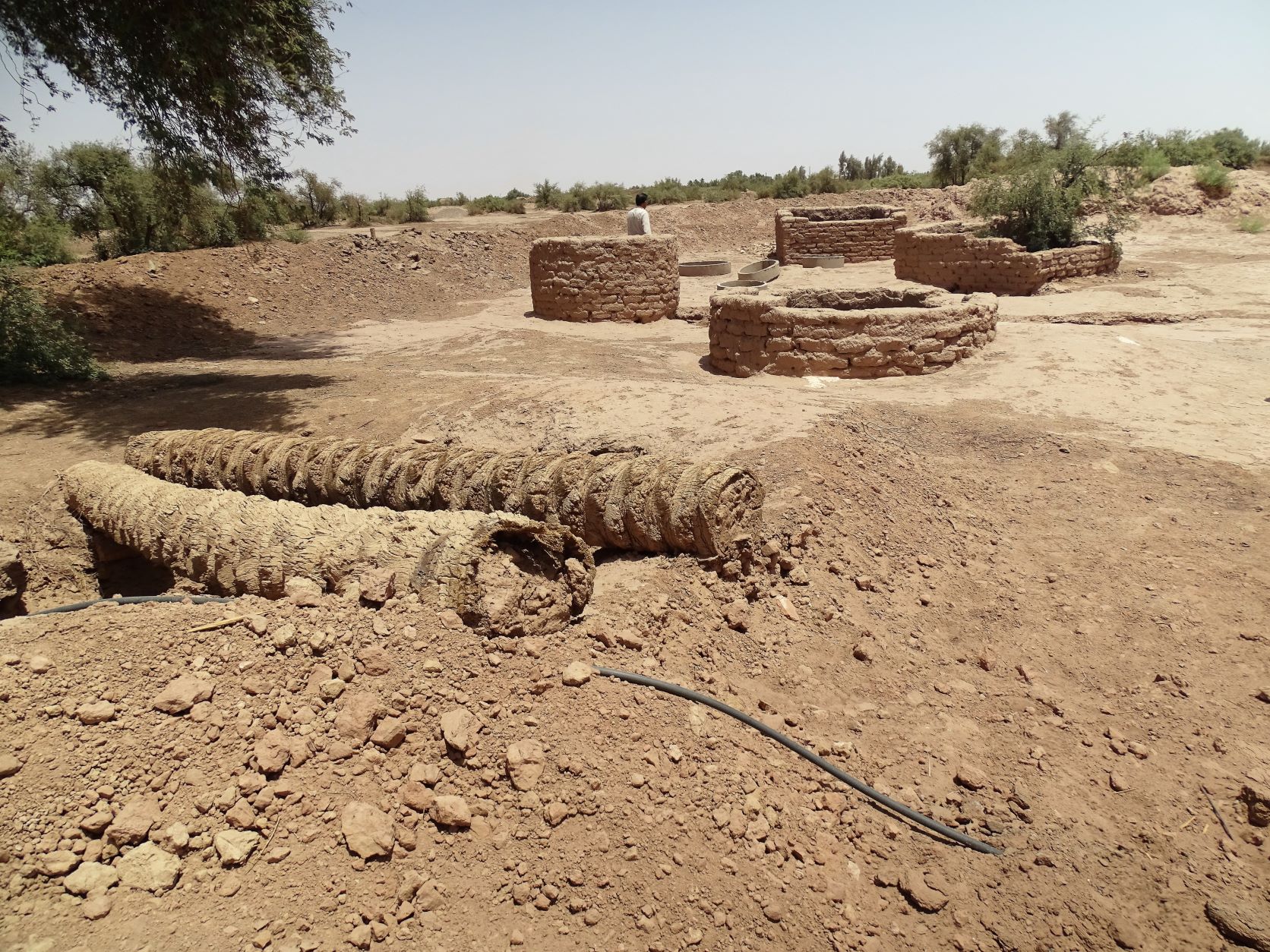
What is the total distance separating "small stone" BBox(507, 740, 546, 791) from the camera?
2871mm

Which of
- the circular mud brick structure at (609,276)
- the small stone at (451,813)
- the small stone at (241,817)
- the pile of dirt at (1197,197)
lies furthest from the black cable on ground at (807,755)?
the pile of dirt at (1197,197)

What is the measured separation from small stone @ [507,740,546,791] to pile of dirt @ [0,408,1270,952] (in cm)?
1

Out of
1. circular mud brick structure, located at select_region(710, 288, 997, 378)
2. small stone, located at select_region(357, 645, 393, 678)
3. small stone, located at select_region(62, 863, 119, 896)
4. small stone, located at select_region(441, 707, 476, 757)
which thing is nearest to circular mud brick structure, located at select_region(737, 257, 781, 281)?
circular mud brick structure, located at select_region(710, 288, 997, 378)

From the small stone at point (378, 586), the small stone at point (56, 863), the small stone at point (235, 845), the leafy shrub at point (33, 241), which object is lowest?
the small stone at point (235, 845)

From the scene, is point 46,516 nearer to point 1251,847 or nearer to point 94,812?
point 94,812

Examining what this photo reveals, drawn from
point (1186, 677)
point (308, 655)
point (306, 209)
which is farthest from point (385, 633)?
point (306, 209)

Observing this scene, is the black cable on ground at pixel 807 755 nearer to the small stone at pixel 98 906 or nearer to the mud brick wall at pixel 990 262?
the small stone at pixel 98 906

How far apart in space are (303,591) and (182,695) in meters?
0.73

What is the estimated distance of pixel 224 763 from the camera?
276 cm

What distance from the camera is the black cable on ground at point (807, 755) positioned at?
3.03 metres

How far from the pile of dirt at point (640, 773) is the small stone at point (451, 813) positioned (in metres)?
0.01

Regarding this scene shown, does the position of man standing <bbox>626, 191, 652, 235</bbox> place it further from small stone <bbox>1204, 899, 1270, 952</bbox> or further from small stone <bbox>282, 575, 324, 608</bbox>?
small stone <bbox>1204, 899, 1270, 952</bbox>

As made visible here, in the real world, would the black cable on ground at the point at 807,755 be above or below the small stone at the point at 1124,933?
above

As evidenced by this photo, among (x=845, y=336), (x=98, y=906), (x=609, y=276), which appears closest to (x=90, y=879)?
(x=98, y=906)
